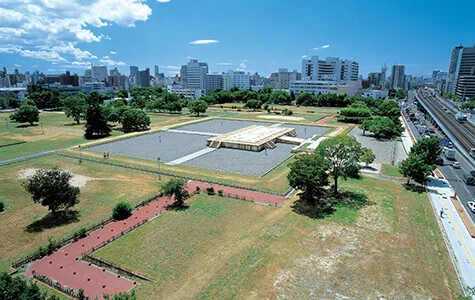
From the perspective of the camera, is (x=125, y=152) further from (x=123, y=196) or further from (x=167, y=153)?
(x=123, y=196)

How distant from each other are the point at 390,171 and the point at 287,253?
2848 cm

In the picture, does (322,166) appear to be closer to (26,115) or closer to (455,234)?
(455,234)

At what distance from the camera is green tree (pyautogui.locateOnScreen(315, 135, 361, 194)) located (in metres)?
32.6

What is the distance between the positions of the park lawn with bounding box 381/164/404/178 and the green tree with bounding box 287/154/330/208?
1560 cm

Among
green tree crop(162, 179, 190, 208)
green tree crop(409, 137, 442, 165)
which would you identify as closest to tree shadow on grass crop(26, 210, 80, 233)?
green tree crop(162, 179, 190, 208)

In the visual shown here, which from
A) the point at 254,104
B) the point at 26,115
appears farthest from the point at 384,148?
the point at 26,115

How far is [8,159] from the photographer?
50875mm

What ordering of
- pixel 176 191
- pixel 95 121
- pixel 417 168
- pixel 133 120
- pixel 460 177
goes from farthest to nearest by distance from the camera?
pixel 133 120, pixel 95 121, pixel 460 177, pixel 417 168, pixel 176 191

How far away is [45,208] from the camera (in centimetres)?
3212

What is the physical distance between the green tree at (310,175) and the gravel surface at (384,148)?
22.5 m

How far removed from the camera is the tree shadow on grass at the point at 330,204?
100 feet

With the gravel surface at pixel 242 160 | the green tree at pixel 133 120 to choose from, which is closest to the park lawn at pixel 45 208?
the gravel surface at pixel 242 160

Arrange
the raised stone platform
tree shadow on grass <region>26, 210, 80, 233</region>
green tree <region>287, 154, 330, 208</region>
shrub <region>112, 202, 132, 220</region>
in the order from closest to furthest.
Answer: tree shadow on grass <region>26, 210, 80, 233</region>
shrub <region>112, 202, 132, 220</region>
green tree <region>287, 154, 330, 208</region>
the raised stone platform

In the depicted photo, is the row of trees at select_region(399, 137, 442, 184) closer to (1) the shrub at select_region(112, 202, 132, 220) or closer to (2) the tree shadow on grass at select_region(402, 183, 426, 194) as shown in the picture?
(2) the tree shadow on grass at select_region(402, 183, 426, 194)
